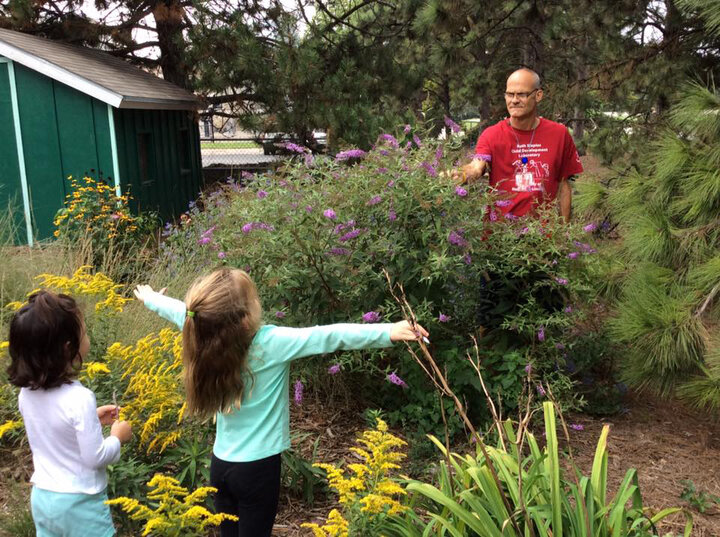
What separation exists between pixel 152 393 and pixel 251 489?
89 centimetres

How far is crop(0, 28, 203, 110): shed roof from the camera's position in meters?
9.23

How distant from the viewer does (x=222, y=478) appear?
7.90 ft

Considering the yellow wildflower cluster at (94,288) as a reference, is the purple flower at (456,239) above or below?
above

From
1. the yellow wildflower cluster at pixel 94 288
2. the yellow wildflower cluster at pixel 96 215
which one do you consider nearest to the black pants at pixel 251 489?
the yellow wildflower cluster at pixel 94 288

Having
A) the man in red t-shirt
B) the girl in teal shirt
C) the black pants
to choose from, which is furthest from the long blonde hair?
the man in red t-shirt

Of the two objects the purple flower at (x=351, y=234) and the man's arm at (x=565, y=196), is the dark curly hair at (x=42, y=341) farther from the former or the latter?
the man's arm at (x=565, y=196)

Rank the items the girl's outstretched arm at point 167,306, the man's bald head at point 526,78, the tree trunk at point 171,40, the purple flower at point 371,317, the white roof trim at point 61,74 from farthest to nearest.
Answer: the tree trunk at point 171,40
the white roof trim at point 61,74
the man's bald head at point 526,78
the purple flower at point 371,317
the girl's outstretched arm at point 167,306

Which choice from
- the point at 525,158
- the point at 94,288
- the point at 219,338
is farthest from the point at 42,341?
the point at 525,158

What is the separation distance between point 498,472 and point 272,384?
3.05 feet

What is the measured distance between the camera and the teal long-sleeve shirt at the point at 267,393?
2354 millimetres

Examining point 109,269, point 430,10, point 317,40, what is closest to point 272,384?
point 109,269

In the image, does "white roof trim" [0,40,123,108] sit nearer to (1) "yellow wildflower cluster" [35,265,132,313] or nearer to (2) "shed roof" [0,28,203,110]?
(2) "shed roof" [0,28,203,110]

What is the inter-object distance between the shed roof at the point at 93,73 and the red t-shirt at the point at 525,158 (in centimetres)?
660

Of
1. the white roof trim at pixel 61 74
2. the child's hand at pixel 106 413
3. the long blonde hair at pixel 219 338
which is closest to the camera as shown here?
the long blonde hair at pixel 219 338
